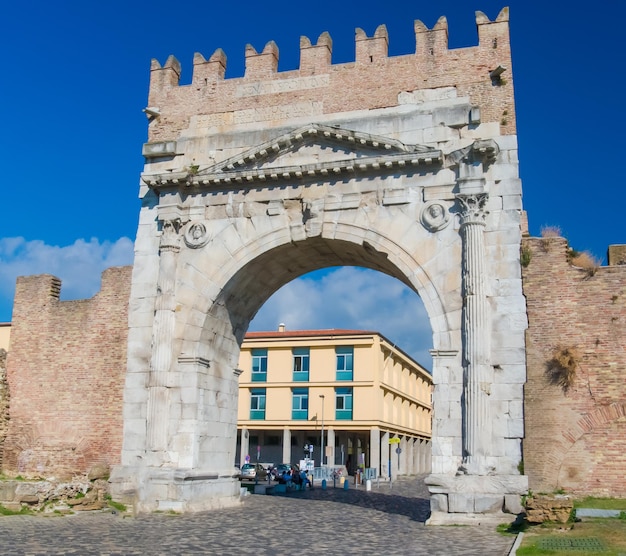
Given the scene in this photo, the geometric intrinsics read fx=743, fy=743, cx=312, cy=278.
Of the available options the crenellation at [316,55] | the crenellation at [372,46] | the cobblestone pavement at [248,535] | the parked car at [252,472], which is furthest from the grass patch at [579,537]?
the parked car at [252,472]

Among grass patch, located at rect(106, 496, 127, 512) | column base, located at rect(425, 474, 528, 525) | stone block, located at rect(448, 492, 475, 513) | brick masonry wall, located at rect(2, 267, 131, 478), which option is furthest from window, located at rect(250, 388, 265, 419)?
stone block, located at rect(448, 492, 475, 513)

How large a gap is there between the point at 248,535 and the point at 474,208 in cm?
756

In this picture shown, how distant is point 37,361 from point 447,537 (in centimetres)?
1174

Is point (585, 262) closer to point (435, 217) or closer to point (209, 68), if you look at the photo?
point (435, 217)

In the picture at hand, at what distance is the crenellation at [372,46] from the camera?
55.4 ft

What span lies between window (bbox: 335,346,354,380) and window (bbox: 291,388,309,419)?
2.17 metres

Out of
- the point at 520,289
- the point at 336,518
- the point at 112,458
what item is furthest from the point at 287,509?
the point at 520,289

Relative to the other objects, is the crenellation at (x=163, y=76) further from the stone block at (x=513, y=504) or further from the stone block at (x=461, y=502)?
the stone block at (x=513, y=504)

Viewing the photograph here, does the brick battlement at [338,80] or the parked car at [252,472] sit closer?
the brick battlement at [338,80]

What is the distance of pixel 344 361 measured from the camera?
40.1m

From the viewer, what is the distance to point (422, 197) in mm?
15398

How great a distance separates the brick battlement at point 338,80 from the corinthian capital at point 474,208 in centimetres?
174

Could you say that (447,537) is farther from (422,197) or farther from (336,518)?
(422,197)

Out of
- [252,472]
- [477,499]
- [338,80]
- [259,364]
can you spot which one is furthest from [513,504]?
[259,364]
